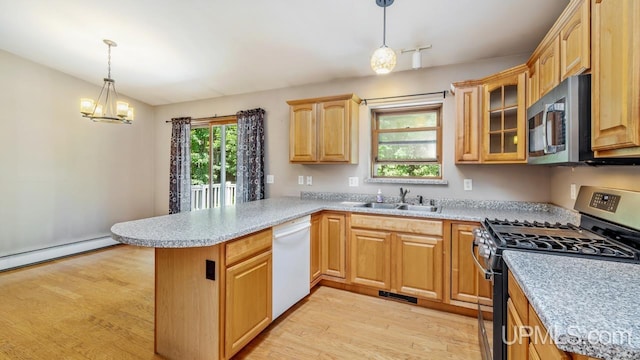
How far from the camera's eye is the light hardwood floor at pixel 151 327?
6.45 feet

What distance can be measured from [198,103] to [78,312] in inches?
133

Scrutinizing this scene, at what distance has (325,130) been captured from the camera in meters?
3.30

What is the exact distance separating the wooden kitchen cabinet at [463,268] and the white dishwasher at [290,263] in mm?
1335

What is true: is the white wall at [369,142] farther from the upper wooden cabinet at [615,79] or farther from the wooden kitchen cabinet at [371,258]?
the upper wooden cabinet at [615,79]

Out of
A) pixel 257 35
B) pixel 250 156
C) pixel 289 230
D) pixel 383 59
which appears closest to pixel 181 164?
pixel 250 156

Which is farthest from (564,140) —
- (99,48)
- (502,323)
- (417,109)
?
(99,48)

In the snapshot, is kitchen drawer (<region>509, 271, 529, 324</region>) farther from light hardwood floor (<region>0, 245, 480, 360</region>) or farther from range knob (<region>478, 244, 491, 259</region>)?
light hardwood floor (<region>0, 245, 480, 360</region>)

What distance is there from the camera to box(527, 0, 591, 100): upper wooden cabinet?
4.74ft

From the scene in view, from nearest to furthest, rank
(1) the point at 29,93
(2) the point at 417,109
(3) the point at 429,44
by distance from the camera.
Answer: (3) the point at 429,44 → (2) the point at 417,109 → (1) the point at 29,93

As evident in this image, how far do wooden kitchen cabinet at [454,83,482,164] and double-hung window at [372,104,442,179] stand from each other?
0.46m

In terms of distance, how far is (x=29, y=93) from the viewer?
3.84m

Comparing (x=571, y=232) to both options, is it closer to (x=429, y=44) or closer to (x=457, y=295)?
(x=457, y=295)

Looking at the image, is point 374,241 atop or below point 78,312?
atop

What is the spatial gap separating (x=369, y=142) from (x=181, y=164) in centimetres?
337
